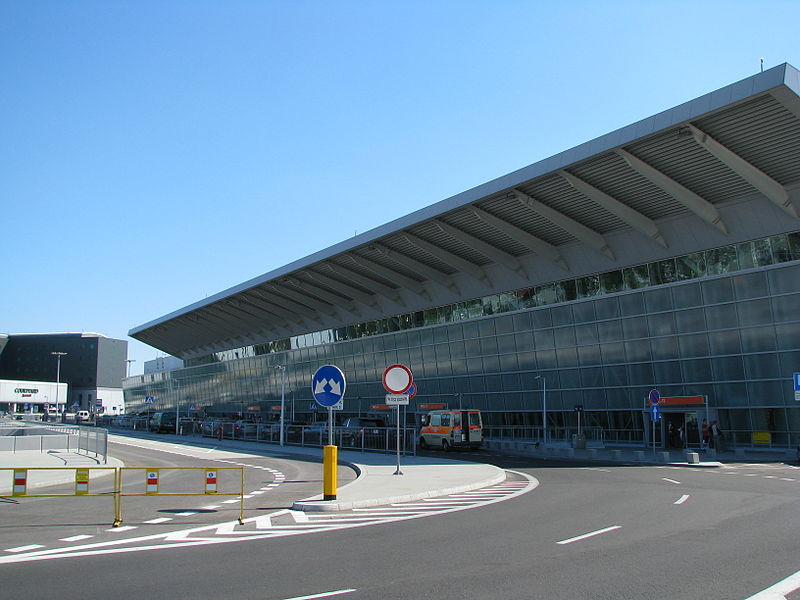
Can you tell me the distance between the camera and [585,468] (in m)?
26.4

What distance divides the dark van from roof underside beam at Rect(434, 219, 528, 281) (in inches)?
1321

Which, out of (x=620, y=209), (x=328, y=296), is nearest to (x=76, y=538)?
(x=620, y=209)

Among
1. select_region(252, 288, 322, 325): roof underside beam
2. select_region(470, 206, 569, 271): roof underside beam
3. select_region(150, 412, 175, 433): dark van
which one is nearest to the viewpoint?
select_region(470, 206, 569, 271): roof underside beam

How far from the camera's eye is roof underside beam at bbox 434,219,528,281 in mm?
42000

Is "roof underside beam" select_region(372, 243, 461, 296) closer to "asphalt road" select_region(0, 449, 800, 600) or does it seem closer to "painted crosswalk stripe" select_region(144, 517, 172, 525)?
"asphalt road" select_region(0, 449, 800, 600)

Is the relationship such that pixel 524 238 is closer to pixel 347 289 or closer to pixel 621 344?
pixel 621 344

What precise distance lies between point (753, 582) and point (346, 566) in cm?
463

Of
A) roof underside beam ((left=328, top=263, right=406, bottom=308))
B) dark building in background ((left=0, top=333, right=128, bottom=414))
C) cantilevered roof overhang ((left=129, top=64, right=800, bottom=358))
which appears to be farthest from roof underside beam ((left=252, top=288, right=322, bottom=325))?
dark building in background ((left=0, top=333, right=128, bottom=414))

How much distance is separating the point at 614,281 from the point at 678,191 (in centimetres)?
948

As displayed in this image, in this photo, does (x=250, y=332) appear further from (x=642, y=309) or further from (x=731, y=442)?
(x=731, y=442)

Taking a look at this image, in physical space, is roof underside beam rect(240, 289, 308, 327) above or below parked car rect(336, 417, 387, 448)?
above

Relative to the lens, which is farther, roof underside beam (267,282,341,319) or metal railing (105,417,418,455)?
roof underside beam (267,282,341,319)

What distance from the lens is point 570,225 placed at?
126 feet

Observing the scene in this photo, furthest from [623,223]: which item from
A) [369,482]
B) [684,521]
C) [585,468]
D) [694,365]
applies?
[684,521]
